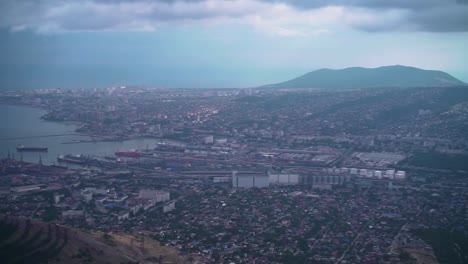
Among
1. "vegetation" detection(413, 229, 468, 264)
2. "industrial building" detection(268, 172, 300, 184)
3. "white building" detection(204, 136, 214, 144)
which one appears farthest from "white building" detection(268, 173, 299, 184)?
"white building" detection(204, 136, 214, 144)

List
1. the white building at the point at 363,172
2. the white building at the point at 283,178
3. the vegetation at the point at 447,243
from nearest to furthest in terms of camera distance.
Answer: the vegetation at the point at 447,243, the white building at the point at 283,178, the white building at the point at 363,172

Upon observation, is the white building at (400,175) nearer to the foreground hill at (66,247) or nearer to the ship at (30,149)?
the foreground hill at (66,247)

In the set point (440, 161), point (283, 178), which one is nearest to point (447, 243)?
point (283, 178)

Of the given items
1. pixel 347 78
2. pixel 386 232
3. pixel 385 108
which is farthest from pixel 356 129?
pixel 347 78

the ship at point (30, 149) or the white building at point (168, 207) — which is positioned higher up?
the ship at point (30, 149)

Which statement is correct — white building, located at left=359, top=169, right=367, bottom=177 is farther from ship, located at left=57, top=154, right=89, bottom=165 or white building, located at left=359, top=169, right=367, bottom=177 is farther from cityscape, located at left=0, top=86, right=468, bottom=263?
ship, located at left=57, top=154, right=89, bottom=165

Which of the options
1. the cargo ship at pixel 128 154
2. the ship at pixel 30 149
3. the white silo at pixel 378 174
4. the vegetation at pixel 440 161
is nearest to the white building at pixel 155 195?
the cargo ship at pixel 128 154
